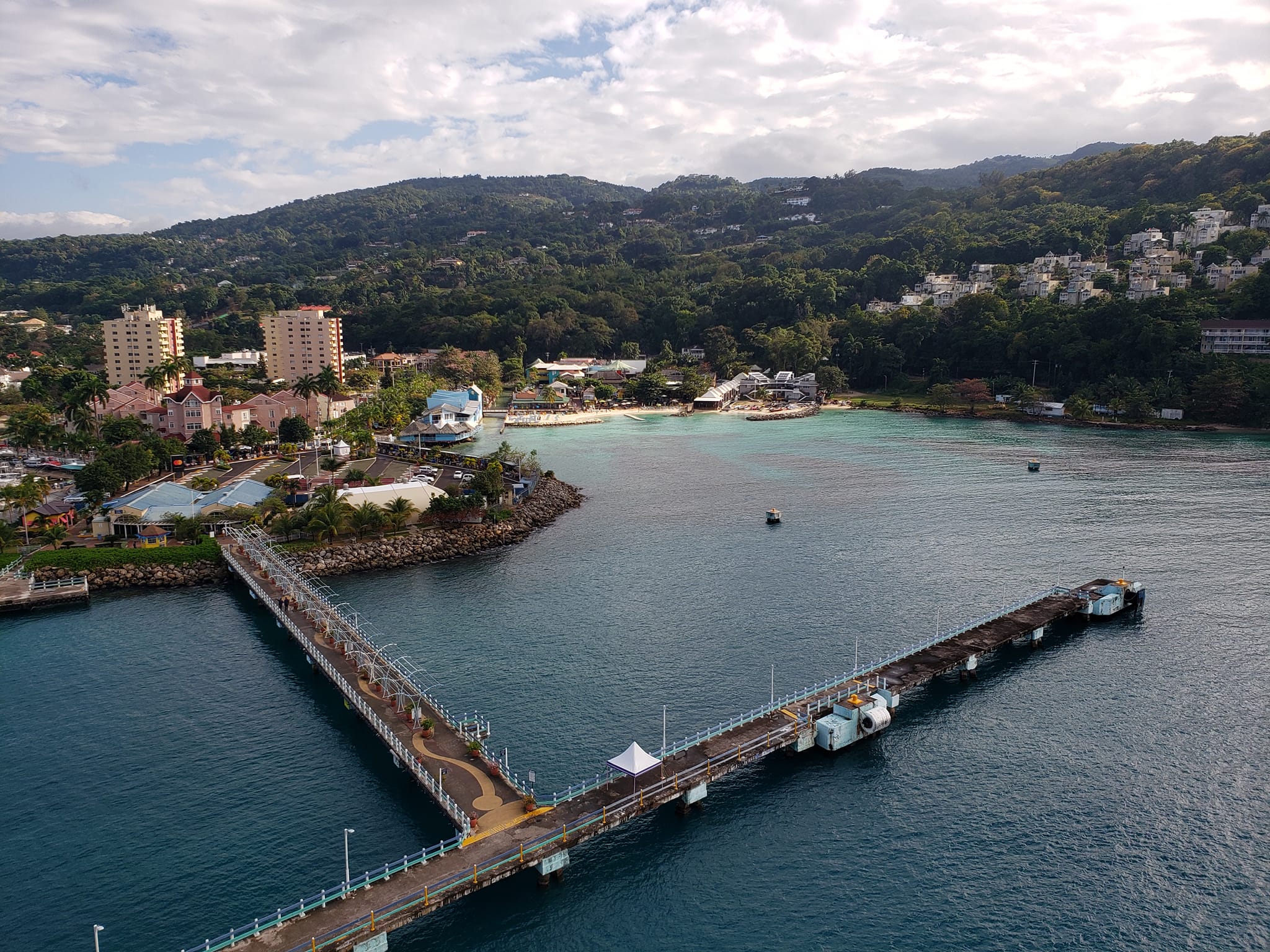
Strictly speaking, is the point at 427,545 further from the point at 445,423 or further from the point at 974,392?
the point at 974,392

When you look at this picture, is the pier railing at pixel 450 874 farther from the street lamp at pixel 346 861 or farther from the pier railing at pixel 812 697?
the pier railing at pixel 812 697

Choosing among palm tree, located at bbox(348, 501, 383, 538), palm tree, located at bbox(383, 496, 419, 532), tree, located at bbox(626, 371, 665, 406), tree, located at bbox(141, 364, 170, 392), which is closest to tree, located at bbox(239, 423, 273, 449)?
tree, located at bbox(141, 364, 170, 392)

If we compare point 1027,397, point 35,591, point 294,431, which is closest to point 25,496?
point 35,591

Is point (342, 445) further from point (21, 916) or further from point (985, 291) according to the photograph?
point (985, 291)

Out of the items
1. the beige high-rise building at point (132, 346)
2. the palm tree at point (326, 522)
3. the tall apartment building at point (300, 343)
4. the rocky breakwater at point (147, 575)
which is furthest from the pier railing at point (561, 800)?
the beige high-rise building at point (132, 346)

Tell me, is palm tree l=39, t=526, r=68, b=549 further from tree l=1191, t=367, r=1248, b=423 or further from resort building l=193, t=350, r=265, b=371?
tree l=1191, t=367, r=1248, b=423

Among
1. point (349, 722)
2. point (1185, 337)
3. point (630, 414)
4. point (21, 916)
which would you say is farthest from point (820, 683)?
point (1185, 337)

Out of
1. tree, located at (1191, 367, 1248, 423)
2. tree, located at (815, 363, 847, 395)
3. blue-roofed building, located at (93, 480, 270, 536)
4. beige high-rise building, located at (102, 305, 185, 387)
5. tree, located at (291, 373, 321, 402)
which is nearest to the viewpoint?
blue-roofed building, located at (93, 480, 270, 536)
